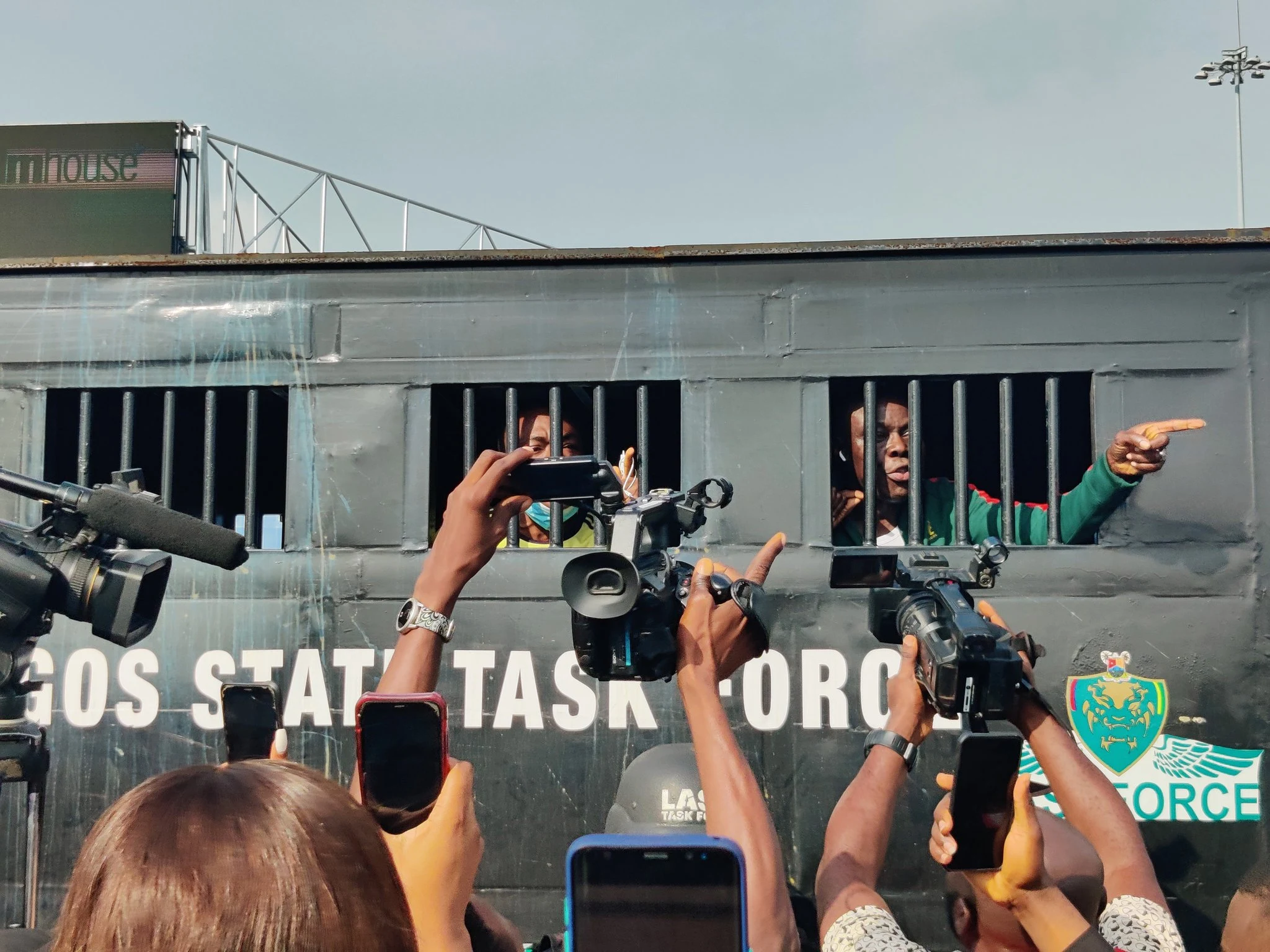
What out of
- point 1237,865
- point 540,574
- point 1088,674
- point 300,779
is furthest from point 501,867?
point 300,779

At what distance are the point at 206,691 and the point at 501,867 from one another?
139cm

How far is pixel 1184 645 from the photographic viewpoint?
4473mm

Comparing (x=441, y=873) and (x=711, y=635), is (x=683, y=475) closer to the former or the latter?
(x=711, y=635)

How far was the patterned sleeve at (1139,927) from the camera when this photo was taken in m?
2.19

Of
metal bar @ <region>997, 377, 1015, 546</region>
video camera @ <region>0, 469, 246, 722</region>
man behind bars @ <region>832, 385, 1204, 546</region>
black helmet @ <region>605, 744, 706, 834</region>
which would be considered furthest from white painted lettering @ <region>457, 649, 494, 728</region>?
metal bar @ <region>997, 377, 1015, 546</region>

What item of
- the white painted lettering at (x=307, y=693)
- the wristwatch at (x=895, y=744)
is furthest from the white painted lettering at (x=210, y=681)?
the wristwatch at (x=895, y=744)

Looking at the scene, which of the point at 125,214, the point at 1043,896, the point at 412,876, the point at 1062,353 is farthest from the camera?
the point at 125,214

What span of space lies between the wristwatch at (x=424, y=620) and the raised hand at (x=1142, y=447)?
9.38 feet

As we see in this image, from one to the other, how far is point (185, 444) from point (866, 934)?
201 inches

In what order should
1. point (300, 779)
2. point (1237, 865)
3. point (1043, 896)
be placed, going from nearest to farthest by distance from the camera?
point (300, 779), point (1043, 896), point (1237, 865)

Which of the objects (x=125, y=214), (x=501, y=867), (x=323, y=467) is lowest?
(x=501, y=867)

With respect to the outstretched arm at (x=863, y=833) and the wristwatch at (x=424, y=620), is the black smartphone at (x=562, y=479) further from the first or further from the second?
the outstretched arm at (x=863, y=833)

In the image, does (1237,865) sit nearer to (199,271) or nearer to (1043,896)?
(1043,896)

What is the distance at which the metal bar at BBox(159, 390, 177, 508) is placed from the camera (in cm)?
→ 487
